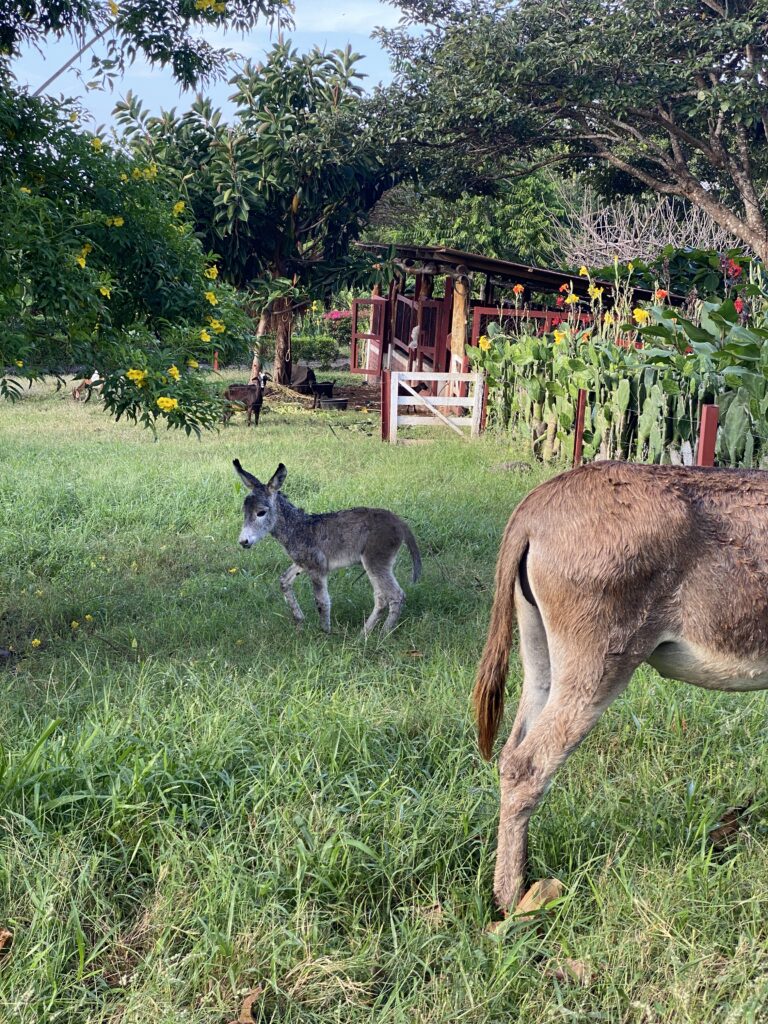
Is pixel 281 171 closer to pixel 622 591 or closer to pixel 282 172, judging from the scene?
pixel 282 172

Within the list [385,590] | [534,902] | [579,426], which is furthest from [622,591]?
[579,426]

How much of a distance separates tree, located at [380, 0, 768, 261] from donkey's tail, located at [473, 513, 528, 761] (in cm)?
1798

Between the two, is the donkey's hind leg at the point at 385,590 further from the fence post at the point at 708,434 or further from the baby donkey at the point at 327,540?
the fence post at the point at 708,434

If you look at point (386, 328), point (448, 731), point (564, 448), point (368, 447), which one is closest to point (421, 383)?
point (386, 328)

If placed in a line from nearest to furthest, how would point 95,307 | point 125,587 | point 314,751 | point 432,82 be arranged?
point 314,751 → point 95,307 → point 125,587 → point 432,82

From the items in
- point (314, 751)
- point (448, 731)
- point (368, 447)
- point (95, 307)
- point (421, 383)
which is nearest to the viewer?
point (314, 751)

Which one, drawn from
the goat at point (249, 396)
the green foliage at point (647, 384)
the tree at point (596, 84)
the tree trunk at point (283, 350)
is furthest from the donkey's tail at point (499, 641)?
the tree trunk at point (283, 350)

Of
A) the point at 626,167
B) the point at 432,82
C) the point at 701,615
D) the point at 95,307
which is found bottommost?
the point at 701,615

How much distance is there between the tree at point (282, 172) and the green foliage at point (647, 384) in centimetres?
779

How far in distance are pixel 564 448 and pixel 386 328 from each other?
48.2 ft

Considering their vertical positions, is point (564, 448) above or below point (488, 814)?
above

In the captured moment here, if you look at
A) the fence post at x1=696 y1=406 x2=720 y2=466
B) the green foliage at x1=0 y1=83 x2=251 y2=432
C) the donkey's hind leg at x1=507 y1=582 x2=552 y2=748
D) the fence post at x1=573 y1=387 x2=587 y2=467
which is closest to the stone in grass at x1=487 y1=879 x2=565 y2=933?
the donkey's hind leg at x1=507 y1=582 x2=552 y2=748

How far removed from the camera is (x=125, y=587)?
7.39 meters

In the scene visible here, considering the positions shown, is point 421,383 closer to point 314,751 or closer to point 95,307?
point 95,307
